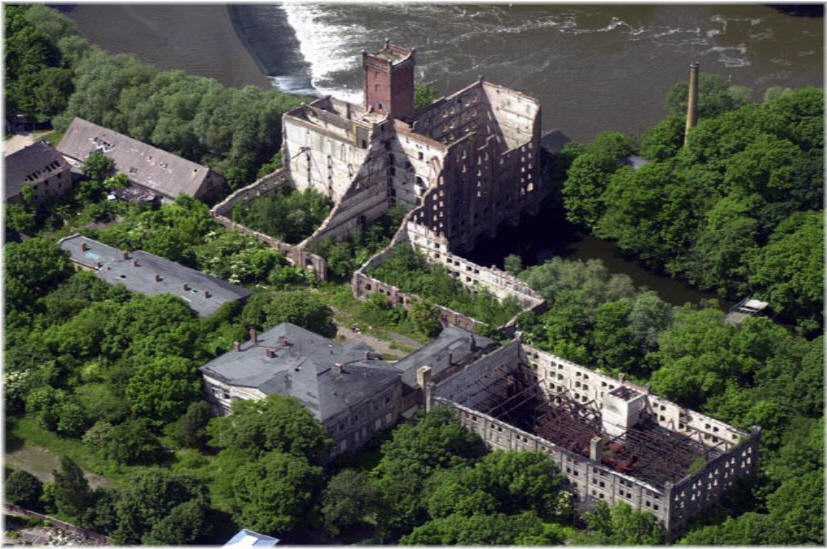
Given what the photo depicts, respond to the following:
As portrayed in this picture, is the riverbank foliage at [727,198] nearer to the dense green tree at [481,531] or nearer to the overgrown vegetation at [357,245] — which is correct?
the overgrown vegetation at [357,245]

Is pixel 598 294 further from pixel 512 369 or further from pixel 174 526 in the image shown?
pixel 174 526

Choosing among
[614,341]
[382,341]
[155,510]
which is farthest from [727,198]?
[155,510]

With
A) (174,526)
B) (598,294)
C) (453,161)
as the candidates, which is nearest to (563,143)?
(453,161)

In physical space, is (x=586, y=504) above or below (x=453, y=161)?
below

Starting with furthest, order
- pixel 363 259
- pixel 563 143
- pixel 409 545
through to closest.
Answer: pixel 563 143 → pixel 363 259 → pixel 409 545

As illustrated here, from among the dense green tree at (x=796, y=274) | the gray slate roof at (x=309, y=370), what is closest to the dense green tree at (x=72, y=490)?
the gray slate roof at (x=309, y=370)

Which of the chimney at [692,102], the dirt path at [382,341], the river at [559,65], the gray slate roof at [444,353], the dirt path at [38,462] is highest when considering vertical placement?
the chimney at [692,102]
